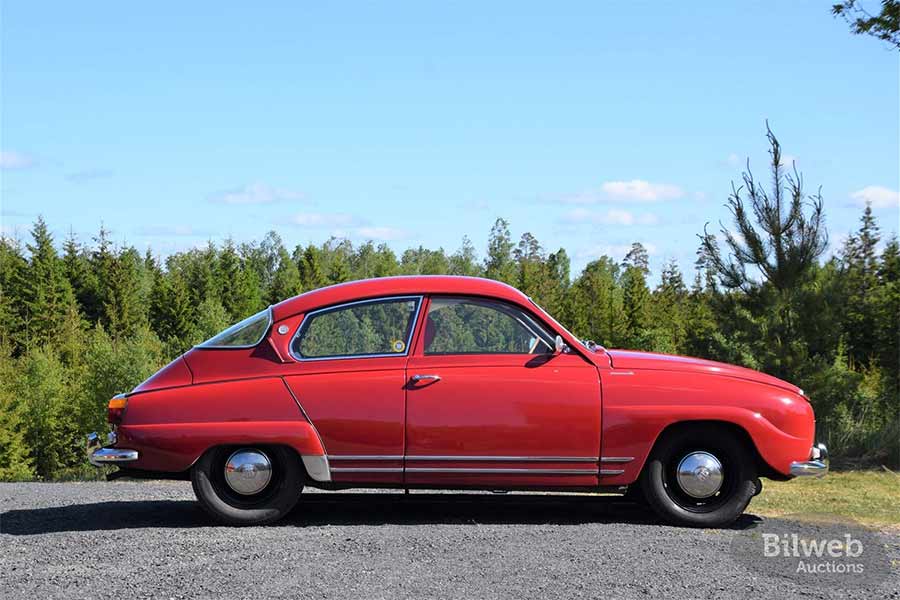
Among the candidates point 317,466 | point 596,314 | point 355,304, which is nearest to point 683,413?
point 355,304

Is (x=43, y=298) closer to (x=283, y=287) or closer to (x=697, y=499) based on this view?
(x=283, y=287)

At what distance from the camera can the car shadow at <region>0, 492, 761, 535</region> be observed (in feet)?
22.7

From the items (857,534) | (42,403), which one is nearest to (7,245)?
(42,403)

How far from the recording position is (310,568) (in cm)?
554

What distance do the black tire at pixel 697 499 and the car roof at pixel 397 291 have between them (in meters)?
1.43

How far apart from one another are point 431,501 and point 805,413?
279 centimetres


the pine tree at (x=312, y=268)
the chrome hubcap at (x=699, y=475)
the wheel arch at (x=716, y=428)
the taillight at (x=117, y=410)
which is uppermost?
the pine tree at (x=312, y=268)

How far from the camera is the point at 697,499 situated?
272 inches

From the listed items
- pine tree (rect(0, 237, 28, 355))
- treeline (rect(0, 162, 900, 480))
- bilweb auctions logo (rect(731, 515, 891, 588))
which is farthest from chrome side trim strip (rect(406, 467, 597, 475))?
pine tree (rect(0, 237, 28, 355))

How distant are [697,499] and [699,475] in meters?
0.18

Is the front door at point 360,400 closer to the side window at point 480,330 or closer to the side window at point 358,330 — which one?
the side window at point 358,330

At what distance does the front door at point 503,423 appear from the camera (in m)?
6.78

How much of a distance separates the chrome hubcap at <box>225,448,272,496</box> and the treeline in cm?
1048

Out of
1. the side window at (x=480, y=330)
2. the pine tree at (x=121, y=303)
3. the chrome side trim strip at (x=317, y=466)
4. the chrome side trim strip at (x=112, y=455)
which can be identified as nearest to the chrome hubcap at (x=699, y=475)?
the side window at (x=480, y=330)
